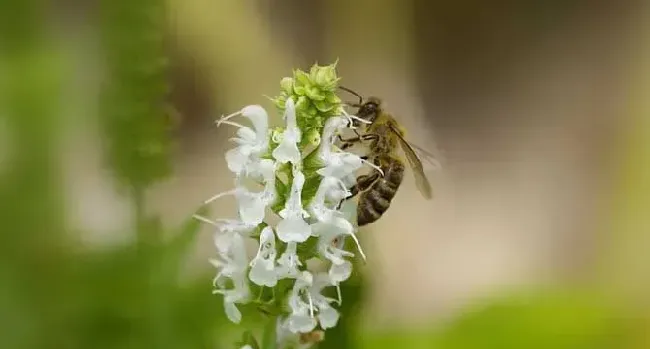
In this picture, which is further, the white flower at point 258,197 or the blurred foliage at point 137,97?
the blurred foliage at point 137,97

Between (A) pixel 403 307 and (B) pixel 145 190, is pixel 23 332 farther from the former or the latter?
(A) pixel 403 307

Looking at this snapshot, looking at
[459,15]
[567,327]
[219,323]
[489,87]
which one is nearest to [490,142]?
[489,87]

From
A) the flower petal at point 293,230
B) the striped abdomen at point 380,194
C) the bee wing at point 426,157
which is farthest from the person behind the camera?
the bee wing at point 426,157

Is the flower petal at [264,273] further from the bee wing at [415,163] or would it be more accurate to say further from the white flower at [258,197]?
the bee wing at [415,163]

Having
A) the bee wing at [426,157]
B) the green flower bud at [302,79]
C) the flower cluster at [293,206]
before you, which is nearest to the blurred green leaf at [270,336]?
the flower cluster at [293,206]

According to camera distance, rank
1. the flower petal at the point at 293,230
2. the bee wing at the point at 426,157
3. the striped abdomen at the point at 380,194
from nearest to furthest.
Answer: the flower petal at the point at 293,230, the striped abdomen at the point at 380,194, the bee wing at the point at 426,157

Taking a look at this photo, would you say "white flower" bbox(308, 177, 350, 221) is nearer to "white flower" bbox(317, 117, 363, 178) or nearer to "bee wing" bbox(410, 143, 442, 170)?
"white flower" bbox(317, 117, 363, 178)

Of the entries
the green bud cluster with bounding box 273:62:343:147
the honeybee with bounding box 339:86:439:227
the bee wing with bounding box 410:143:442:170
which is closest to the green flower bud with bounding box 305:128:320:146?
the green bud cluster with bounding box 273:62:343:147

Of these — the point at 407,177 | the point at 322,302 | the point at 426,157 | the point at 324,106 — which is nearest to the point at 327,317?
the point at 322,302
